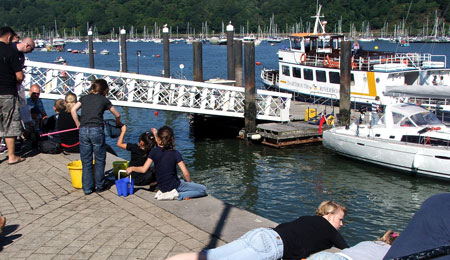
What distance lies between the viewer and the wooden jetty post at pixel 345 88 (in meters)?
23.5

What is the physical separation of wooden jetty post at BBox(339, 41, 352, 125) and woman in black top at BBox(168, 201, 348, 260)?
1806cm

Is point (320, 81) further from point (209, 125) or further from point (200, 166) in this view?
point (200, 166)

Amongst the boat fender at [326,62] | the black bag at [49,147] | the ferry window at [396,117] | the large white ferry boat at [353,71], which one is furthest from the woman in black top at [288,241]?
the boat fender at [326,62]

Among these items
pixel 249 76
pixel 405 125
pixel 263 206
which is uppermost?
pixel 249 76

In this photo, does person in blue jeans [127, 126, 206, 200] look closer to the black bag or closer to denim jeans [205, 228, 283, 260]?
Result: denim jeans [205, 228, 283, 260]

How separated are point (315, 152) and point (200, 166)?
4969mm

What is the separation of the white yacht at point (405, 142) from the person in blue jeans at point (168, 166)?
11858mm

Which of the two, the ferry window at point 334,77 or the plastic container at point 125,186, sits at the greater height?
the ferry window at point 334,77

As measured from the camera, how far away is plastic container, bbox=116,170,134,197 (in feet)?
26.9

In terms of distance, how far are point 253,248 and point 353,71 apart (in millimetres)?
25734

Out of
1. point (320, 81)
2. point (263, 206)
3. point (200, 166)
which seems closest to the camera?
point (263, 206)

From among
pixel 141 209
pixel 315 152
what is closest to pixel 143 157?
pixel 141 209

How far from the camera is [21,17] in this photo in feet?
639

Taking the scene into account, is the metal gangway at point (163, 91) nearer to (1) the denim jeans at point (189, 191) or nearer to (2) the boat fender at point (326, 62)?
(2) the boat fender at point (326, 62)
